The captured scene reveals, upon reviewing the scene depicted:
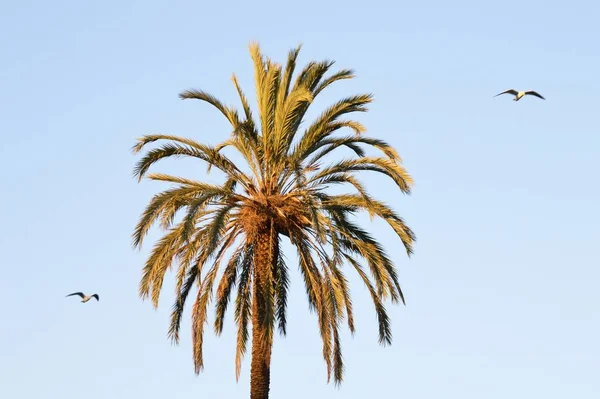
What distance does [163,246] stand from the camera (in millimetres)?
31578

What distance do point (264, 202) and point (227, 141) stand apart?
1.99 meters

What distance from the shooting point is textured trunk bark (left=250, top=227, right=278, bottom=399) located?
31.5 m

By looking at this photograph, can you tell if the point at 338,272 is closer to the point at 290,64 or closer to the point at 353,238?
the point at 353,238

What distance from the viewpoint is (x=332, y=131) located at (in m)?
32.8

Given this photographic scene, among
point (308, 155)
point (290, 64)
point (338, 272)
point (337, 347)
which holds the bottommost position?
point (337, 347)

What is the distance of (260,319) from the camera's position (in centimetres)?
3191

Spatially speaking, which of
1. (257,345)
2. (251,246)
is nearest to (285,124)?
(251,246)

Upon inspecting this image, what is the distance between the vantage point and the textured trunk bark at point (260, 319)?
103 ft

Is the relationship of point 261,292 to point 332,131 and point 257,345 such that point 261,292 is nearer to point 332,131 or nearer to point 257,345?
point 257,345

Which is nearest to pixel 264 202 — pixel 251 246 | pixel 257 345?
pixel 251 246

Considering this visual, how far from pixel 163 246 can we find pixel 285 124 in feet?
15.5

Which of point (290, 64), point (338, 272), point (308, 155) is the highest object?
point (290, 64)

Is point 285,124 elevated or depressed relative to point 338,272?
elevated

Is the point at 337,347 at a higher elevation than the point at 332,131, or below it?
below
